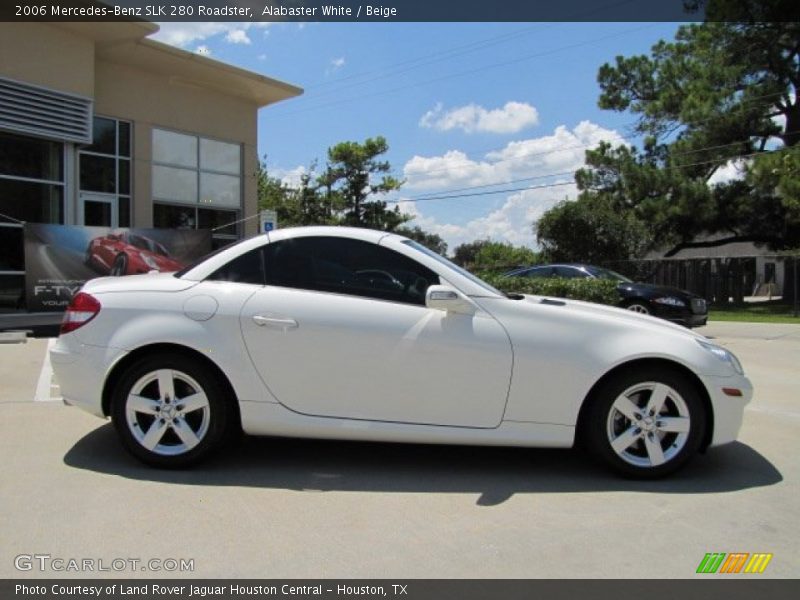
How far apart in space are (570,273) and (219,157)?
9829 millimetres

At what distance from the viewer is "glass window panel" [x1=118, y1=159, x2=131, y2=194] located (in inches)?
627

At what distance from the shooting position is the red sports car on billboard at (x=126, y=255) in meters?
13.2

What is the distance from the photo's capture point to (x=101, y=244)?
1326 cm

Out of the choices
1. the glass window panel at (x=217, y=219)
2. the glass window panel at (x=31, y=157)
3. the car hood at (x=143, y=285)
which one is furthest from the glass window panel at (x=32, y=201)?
the car hood at (x=143, y=285)

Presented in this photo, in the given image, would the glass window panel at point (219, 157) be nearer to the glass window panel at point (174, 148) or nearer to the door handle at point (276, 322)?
the glass window panel at point (174, 148)

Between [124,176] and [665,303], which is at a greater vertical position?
[124,176]

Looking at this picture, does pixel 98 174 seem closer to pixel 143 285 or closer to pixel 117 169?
pixel 117 169

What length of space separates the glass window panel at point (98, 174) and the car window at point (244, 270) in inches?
485

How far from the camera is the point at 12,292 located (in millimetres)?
13547

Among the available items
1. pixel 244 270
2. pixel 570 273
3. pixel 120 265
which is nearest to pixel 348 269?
pixel 244 270

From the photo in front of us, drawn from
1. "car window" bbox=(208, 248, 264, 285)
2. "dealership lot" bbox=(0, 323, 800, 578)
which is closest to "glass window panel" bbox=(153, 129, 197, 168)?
"dealership lot" bbox=(0, 323, 800, 578)

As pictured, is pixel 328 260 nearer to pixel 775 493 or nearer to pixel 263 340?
pixel 263 340
